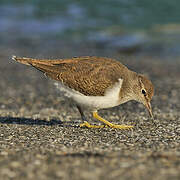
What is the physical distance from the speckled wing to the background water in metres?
10.6

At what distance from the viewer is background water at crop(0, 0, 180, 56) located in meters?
18.0

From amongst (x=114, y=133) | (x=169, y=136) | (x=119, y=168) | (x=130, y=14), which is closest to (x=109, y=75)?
(x=114, y=133)

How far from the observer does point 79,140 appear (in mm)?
5516

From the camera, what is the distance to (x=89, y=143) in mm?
5281

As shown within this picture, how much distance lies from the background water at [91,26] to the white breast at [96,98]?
10.8 metres

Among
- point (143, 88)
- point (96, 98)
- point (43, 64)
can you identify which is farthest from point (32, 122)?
point (143, 88)

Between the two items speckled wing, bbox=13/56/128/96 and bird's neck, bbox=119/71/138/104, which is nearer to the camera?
speckled wing, bbox=13/56/128/96

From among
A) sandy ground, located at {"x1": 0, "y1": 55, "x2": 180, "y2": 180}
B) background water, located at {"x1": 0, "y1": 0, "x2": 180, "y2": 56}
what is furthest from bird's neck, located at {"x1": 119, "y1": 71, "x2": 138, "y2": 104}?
background water, located at {"x1": 0, "y1": 0, "x2": 180, "y2": 56}

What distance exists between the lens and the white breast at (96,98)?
5914mm

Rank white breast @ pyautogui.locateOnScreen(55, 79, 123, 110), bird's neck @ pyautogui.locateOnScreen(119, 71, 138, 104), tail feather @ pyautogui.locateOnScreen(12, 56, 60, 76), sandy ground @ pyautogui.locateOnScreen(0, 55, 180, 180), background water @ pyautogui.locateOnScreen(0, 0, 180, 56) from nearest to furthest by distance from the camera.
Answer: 1. sandy ground @ pyautogui.locateOnScreen(0, 55, 180, 180)
2. white breast @ pyautogui.locateOnScreen(55, 79, 123, 110)
3. bird's neck @ pyautogui.locateOnScreen(119, 71, 138, 104)
4. tail feather @ pyautogui.locateOnScreen(12, 56, 60, 76)
5. background water @ pyautogui.locateOnScreen(0, 0, 180, 56)

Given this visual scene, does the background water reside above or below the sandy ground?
above

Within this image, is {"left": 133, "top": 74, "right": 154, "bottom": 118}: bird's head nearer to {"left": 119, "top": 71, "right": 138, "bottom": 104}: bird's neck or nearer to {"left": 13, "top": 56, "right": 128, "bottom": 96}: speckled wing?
{"left": 119, "top": 71, "right": 138, "bottom": 104}: bird's neck

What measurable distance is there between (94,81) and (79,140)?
1.02m

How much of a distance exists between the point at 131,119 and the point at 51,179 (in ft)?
12.6
